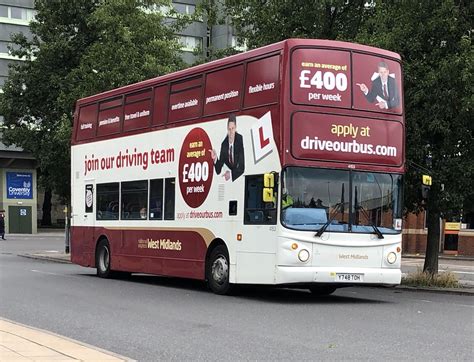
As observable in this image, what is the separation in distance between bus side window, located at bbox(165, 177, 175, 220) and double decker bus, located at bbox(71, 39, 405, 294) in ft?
0.13

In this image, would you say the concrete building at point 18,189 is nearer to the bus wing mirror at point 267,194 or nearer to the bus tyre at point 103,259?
the bus tyre at point 103,259

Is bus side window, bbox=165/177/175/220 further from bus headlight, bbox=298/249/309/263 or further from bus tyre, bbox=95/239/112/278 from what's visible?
bus headlight, bbox=298/249/309/263

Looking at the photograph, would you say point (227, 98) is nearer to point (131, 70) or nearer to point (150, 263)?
point (150, 263)

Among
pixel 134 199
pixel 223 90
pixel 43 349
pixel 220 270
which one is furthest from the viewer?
pixel 134 199

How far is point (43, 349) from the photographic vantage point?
23.3 feet

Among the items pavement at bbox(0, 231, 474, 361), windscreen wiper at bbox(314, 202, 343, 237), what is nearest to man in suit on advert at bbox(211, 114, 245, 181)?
windscreen wiper at bbox(314, 202, 343, 237)

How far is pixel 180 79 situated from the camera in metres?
15.1

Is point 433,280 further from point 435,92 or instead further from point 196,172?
point 196,172

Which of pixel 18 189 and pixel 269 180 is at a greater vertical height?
pixel 18 189

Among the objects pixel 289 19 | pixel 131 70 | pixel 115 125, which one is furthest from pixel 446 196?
pixel 131 70

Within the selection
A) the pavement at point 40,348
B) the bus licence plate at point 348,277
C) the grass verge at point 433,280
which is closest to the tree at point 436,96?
the grass verge at point 433,280

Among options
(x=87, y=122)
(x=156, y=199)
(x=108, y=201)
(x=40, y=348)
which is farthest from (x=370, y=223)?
(x=87, y=122)

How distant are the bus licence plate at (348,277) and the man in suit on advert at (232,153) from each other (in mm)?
2676

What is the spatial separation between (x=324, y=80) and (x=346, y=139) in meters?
1.14
